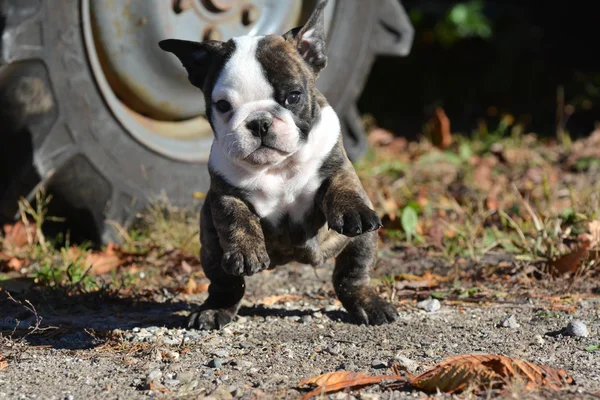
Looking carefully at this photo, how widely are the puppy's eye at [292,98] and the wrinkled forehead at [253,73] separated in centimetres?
4

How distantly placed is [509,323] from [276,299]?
3.10ft

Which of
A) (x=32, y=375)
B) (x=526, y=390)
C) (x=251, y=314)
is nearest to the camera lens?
(x=526, y=390)

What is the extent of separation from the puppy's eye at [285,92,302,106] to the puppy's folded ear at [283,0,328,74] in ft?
0.84

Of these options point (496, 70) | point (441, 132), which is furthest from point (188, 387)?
point (496, 70)

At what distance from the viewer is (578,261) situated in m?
3.61

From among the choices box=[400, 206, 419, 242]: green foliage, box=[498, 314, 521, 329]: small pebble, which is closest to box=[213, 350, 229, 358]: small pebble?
box=[498, 314, 521, 329]: small pebble

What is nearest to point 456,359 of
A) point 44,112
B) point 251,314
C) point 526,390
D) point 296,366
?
point 526,390

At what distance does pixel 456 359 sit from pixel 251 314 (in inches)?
41.8

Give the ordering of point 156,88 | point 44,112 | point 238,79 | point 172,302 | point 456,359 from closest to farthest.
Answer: point 456,359, point 238,79, point 172,302, point 44,112, point 156,88

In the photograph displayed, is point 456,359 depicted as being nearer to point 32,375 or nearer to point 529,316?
point 529,316

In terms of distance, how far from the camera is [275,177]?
3.06 meters

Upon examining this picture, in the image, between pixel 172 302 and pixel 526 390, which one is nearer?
pixel 526 390

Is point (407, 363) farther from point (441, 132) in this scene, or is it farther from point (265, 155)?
point (441, 132)

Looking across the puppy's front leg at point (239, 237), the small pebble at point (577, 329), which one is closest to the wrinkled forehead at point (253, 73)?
the puppy's front leg at point (239, 237)
